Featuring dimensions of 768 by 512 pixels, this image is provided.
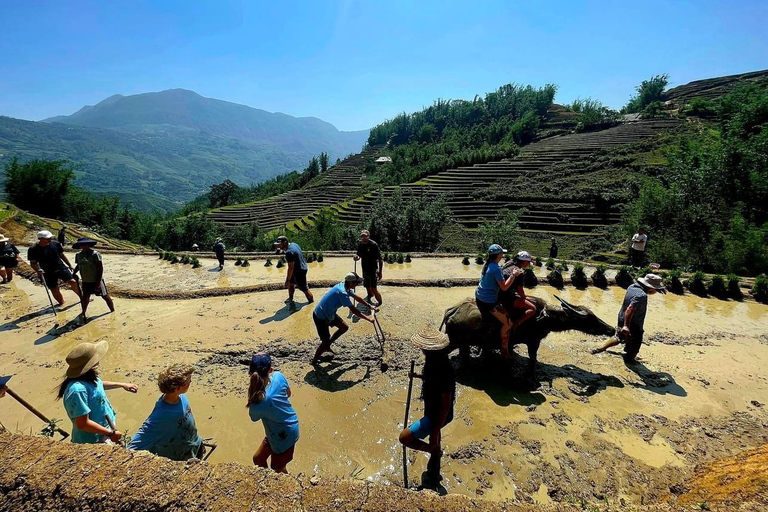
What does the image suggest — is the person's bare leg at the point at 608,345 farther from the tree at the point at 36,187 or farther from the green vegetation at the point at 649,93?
the green vegetation at the point at 649,93

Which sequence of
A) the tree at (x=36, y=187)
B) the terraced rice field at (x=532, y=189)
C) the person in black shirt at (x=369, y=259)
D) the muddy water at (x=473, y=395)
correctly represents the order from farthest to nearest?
the terraced rice field at (x=532, y=189) < the tree at (x=36, y=187) < the person in black shirt at (x=369, y=259) < the muddy water at (x=473, y=395)

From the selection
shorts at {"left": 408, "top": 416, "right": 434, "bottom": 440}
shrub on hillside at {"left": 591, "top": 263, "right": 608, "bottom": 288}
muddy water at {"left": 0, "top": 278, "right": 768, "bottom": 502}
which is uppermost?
shrub on hillside at {"left": 591, "top": 263, "right": 608, "bottom": 288}

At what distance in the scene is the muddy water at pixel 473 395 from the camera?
173 inches

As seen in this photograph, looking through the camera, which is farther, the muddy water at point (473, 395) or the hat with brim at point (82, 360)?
the muddy water at point (473, 395)

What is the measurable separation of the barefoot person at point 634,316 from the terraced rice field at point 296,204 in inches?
1921

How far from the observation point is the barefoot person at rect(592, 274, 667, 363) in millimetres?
6391

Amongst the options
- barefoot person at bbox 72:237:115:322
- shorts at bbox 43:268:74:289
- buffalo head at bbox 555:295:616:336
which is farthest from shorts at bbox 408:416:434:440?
shorts at bbox 43:268:74:289

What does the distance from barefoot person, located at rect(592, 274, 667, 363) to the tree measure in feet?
144

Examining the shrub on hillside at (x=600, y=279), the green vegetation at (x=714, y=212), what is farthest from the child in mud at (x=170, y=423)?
the green vegetation at (x=714, y=212)

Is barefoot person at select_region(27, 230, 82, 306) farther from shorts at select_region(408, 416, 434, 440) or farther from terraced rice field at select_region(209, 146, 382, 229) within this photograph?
terraced rice field at select_region(209, 146, 382, 229)

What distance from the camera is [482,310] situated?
240 inches

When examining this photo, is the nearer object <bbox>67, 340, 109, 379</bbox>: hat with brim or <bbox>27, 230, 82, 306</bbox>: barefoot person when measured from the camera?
<bbox>67, 340, 109, 379</bbox>: hat with brim

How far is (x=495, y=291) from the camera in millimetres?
5914

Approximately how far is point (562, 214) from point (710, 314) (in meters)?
32.2
